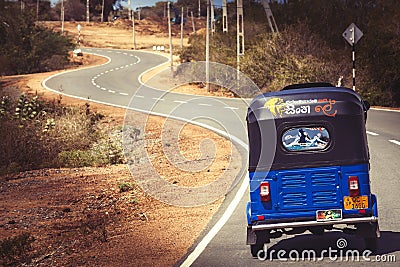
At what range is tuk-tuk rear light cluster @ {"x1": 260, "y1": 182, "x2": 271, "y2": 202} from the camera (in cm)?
882

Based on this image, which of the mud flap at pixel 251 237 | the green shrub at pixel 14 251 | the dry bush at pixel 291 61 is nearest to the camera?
the mud flap at pixel 251 237

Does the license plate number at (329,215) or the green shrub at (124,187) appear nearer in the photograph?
the license plate number at (329,215)

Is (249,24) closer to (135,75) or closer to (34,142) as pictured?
(135,75)

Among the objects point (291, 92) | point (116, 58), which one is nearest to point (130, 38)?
point (116, 58)

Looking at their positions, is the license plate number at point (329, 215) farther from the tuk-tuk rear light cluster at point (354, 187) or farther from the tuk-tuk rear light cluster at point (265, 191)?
the tuk-tuk rear light cluster at point (265, 191)

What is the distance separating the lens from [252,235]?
8820 millimetres

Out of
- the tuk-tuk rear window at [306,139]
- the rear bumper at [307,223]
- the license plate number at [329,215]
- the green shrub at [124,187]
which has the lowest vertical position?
the green shrub at [124,187]

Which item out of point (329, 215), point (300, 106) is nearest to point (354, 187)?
point (329, 215)

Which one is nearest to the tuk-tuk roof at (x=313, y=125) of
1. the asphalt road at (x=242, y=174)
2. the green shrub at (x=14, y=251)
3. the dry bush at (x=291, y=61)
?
the asphalt road at (x=242, y=174)

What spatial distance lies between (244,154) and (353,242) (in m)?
10.2

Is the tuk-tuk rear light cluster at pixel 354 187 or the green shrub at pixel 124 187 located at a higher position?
the tuk-tuk rear light cluster at pixel 354 187

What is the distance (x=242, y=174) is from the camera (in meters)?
16.2

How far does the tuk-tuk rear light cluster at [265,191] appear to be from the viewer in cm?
882

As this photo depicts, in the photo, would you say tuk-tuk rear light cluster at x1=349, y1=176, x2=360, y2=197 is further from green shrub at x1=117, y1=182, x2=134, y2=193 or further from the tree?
the tree
